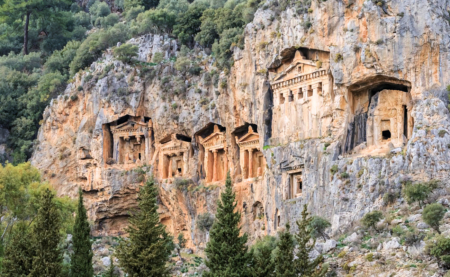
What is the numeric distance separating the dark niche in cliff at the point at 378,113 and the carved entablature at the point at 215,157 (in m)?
12.6

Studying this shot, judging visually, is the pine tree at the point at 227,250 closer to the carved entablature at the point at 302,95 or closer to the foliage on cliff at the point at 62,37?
the carved entablature at the point at 302,95

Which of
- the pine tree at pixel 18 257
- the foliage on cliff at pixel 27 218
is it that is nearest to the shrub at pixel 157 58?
the foliage on cliff at pixel 27 218

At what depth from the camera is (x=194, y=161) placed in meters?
60.4

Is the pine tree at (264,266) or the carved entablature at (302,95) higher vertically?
the carved entablature at (302,95)

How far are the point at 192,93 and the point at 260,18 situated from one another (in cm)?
913

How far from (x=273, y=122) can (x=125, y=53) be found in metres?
17.7

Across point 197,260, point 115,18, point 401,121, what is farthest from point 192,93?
point 115,18

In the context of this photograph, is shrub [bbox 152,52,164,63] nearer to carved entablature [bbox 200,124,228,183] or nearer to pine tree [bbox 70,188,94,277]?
carved entablature [bbox 200,124,228,183]

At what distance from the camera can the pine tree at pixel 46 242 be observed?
3956cm

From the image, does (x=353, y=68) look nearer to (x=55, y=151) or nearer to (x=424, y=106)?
(x=424, y=106)

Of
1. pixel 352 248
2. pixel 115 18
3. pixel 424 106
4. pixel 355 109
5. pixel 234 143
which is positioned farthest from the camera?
pixel 115 18

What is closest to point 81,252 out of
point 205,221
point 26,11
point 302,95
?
point 205,221

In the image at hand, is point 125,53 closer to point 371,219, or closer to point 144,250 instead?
point 144,250

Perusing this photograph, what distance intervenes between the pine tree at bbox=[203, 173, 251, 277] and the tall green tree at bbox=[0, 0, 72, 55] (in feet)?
175
